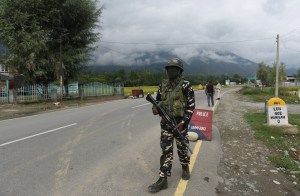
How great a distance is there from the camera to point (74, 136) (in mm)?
9055

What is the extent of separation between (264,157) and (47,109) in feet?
53.5

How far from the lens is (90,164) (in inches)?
238

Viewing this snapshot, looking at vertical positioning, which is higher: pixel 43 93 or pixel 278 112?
pixel 43 93

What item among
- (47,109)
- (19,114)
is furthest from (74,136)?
(47,109)

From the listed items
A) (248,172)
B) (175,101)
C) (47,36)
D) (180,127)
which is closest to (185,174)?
(180,127)

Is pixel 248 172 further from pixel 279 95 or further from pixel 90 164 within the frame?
pixel 279 95

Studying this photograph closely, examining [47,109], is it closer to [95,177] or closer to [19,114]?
[19,114]

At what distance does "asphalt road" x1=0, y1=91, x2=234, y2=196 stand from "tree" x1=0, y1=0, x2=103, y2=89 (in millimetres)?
16662

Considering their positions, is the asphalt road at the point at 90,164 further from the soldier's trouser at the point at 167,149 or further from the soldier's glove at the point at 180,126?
the soldier's glove at the point at 180,126

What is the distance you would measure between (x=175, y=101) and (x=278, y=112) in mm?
7326

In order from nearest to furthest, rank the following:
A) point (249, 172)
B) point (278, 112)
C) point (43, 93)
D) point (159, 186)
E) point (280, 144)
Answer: point (159, 186) → point (249, 172) → point (280, 144) → point (278, 112) → point (43, 93)

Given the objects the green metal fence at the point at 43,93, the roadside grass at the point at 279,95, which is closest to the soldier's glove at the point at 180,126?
the green metal fence at the point at 43,93

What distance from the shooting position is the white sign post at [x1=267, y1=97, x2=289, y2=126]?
10836 mm

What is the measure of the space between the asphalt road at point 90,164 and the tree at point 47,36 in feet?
54.7
